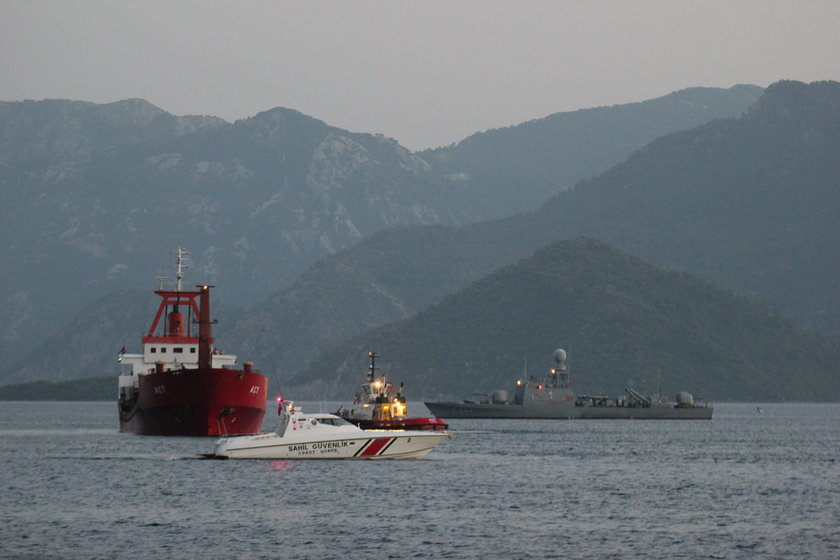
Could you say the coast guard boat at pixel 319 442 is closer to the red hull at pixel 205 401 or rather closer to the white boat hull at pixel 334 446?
the white boat hull at pixel 334 446

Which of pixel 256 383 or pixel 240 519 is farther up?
pixel 256 383

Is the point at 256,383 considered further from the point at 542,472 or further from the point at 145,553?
the point at 145,553

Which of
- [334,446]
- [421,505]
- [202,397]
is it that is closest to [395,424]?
[202,397]

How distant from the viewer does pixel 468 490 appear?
79312 mm

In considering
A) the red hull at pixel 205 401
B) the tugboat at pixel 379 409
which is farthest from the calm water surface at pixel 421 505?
the tugboat at pixel 379 409

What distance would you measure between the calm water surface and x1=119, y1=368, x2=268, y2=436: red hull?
3663 mm

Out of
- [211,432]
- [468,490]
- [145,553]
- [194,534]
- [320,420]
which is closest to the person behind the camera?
[145,553]

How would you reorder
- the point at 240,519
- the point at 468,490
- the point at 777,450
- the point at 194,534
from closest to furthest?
the point at 194,534, the point at 240,519, the point at 468,490, the point at 777,450

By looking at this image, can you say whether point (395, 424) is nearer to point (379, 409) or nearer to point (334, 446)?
point (379, 409)

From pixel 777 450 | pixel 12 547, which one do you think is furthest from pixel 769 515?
pixel 777 450

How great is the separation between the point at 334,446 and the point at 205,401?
2779 cm

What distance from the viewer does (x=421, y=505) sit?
234 ft

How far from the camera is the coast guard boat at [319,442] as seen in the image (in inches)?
3563

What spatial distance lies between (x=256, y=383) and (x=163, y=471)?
110 ft
